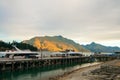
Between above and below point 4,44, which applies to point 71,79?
below

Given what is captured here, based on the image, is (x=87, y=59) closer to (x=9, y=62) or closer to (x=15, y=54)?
(x=15, y=54)

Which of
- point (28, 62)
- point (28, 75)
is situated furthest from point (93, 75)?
point (28, 62)

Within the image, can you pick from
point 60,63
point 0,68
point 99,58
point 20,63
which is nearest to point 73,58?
point 60,63

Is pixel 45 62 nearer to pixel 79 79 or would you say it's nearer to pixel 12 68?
pixel 12 68

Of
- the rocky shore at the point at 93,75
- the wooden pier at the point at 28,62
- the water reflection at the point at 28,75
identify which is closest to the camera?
the rocky shore at the point at 93,75

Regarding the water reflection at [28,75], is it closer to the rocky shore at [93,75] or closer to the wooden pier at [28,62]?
the wooden pier at [28,62]

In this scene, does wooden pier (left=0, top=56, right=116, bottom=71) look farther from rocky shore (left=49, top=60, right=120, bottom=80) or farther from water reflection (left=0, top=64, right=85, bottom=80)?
rocky shore (left=49, top=60, right=120, bottom=80)

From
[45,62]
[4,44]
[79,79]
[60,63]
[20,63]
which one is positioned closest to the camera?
[79,79]

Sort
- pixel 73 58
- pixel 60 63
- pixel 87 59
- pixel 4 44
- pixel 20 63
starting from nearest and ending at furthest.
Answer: pixel 20 63 → pixel 60 63 → pixel 73 58 → pixel 87 59 → pixel 4 44

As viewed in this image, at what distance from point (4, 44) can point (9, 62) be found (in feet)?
331

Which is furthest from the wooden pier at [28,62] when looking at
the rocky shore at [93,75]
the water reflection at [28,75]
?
the rocky shore at [93,75]

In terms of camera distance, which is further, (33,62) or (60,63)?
(60,63)

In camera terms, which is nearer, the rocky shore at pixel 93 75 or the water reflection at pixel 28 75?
the rocky shore at pixel 93 75

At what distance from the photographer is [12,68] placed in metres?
79.2
